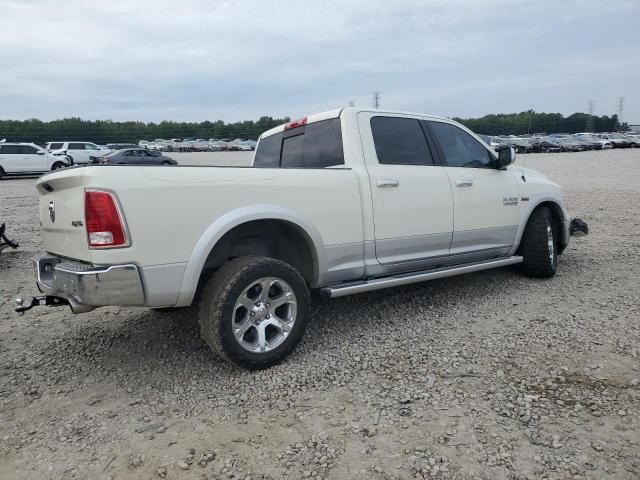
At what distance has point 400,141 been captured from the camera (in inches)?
172

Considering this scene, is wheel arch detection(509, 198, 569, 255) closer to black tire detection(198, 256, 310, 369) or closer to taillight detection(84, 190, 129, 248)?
black tire detection(198, 256, 310, 369)

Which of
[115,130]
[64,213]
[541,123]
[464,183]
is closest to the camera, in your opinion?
[64,213]

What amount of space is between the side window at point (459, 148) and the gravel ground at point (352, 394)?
134 cm

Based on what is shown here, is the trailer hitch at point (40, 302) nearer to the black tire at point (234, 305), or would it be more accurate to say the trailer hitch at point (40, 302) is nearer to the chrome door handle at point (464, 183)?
the black tire at point (234, 305)

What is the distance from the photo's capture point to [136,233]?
2.91 meters

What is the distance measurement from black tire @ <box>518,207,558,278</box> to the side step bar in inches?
16.0

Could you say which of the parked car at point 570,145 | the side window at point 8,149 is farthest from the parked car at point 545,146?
the side window at point 8,149

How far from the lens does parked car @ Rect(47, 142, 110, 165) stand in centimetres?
2845

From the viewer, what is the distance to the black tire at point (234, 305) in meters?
3.16

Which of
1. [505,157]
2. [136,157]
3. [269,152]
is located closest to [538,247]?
[505,157]

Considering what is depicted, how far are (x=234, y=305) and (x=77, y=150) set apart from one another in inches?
1183

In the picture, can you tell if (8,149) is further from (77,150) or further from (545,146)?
(545,146)

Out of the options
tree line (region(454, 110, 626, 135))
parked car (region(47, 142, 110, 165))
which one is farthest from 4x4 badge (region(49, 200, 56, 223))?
tree line (region(454, 110, 626, 135))

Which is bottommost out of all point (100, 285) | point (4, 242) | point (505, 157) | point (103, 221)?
point (4, 242)
